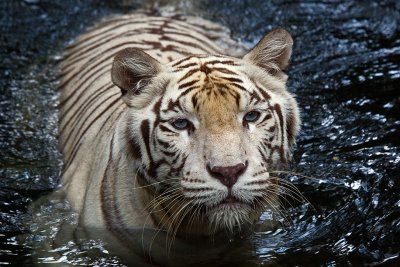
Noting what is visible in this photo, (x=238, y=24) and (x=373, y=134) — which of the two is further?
(x=238, y=24)

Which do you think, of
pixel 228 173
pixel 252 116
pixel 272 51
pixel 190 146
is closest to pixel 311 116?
pixel 272 51

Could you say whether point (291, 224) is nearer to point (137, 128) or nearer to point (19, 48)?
point (137, 128)

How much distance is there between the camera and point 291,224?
310cm

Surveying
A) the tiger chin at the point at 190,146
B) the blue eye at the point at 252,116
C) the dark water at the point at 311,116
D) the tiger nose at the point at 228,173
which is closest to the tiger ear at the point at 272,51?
the tiger chin at the point at 190,146

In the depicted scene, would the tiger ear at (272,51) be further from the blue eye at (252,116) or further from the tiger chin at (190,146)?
the blue eye at (252,116)

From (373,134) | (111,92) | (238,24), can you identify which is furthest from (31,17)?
(373,134)

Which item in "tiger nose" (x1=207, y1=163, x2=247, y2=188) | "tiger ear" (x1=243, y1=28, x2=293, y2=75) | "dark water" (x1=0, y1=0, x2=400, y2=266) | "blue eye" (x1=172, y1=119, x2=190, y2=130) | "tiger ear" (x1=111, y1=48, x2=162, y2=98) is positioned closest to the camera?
"tiger nose" (x1=207, y1=163, x2=247, y2=188)

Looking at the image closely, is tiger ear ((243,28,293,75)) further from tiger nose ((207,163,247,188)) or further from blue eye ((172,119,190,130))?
tiger nose ((207,163,247,188))

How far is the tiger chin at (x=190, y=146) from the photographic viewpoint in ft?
8.00

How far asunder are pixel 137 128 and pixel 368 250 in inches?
35.8

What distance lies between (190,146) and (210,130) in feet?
0.29

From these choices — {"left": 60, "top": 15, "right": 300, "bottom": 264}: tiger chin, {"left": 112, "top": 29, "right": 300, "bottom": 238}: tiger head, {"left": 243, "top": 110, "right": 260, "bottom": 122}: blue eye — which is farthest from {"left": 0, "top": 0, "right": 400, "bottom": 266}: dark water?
{"left": 243, "top": 110, "right": 260, "bottom": 122}: blue eye

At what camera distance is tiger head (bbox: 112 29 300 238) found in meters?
2.42

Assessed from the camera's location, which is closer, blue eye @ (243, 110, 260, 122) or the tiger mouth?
the tiger mouth
